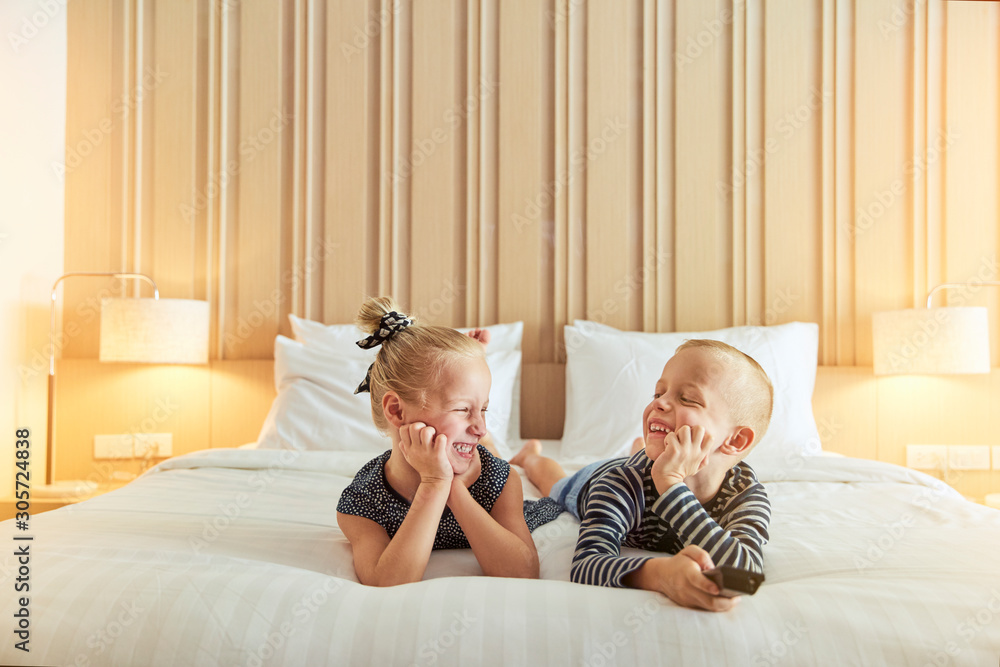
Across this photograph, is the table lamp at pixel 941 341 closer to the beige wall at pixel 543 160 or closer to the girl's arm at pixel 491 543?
the beige wall at pixel 543 160

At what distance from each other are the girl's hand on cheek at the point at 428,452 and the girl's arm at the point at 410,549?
15 millimetres

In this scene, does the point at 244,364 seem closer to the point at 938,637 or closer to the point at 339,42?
the point at 339,42

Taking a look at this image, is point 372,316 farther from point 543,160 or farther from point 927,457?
point 927,457

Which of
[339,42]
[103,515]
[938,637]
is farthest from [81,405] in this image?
[938,637]

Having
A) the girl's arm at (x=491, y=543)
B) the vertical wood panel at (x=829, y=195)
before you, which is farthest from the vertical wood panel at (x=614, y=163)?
the girl's arm at (x=491, y=543)

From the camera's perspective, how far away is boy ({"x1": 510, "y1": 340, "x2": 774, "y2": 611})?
0.96 meters

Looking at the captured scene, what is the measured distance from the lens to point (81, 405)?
105 inches

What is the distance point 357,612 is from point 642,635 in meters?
0.34

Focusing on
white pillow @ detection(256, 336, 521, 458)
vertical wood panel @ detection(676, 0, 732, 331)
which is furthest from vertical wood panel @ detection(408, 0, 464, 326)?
vertical wood panel @ detection(676, 0, 732, 331)

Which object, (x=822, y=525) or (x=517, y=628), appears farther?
(x=822, y=525)

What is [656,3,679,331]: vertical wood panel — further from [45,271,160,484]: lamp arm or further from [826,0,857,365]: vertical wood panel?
[45,271,160,484]: lamp arm

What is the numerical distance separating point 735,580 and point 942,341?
2021mm

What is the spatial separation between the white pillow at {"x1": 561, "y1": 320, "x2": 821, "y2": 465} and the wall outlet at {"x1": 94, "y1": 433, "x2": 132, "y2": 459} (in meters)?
1.75

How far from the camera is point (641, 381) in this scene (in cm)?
224
